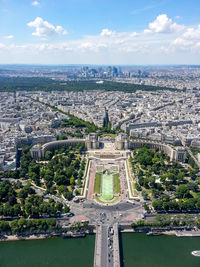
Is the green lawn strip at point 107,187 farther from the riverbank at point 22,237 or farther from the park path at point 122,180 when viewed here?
the riverbank at point 22,237

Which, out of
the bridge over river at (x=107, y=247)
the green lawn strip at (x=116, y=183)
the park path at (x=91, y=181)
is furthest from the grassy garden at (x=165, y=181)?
the bridge over river at (x=107, y=247)

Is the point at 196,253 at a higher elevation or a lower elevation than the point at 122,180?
lower

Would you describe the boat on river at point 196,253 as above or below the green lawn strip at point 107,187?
below

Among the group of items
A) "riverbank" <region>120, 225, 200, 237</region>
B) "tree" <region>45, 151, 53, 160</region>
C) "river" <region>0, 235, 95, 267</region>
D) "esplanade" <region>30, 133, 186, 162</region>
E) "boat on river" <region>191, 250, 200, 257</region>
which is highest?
"esplanade" <region>30, 133, 186, 162</region>

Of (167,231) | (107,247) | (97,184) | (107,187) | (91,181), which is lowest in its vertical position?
(167,231)

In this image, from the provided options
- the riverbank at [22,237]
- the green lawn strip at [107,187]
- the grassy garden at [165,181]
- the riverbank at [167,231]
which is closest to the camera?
the riverbank at [22,237]

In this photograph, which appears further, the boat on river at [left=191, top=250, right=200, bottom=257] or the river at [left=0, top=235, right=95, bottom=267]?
the boat on river at [left=191, top=250, right=200, bottom=257]

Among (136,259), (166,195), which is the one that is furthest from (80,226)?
(166,195)

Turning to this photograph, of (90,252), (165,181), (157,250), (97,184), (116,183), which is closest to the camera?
(90,252)

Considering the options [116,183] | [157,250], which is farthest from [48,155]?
[157,250]

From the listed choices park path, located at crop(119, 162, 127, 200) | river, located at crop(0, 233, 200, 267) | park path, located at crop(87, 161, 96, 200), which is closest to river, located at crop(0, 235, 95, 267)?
river, located at crop(0, 233, 200, 267)

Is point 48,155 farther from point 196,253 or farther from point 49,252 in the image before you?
point 196,253

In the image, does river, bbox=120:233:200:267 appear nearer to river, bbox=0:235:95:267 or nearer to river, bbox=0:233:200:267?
river, bbox=0:233:200:267
